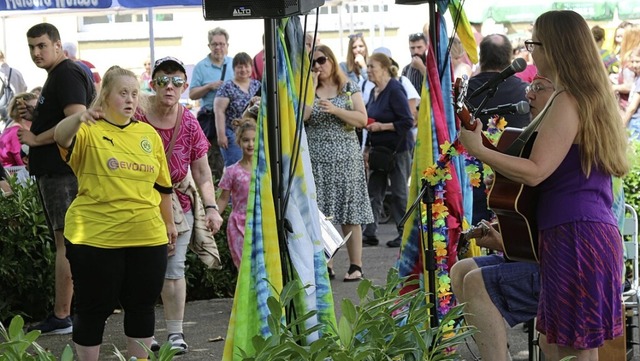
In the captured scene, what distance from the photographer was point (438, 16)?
671 centimetres

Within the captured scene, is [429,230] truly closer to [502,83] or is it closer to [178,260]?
[178,260]

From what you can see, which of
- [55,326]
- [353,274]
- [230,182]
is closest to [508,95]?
[230,182]

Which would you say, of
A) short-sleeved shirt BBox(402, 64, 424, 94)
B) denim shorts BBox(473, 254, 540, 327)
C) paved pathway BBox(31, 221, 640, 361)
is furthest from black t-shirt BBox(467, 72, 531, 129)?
short-sleeved shirt BBox(402, 64, 424, 94)

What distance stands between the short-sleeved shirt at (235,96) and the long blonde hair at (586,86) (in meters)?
6.53

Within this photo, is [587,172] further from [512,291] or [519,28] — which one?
[519,28]

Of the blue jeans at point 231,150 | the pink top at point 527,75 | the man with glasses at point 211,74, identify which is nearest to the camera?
the pink top at point 527,75

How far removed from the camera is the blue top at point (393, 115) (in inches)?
414

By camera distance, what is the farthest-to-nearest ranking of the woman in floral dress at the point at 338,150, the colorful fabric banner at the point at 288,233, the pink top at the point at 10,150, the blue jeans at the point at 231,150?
the blue jeans at the point at 231,150
the pink top at the point at 10,150
the woman in floral dress at the point at 338,150
the colorful fabric banner at the point at 288,233

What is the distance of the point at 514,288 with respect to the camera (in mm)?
5059

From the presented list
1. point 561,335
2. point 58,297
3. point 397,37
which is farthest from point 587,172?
point 397,37

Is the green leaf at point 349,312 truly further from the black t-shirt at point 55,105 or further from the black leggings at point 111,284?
Answer: the black t-shirt at point 55,105

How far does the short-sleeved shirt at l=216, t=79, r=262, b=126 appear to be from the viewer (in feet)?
34.9

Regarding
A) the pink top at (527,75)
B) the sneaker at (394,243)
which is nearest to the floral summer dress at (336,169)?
the pink top at (527,75)

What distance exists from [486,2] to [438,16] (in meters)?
11.7
